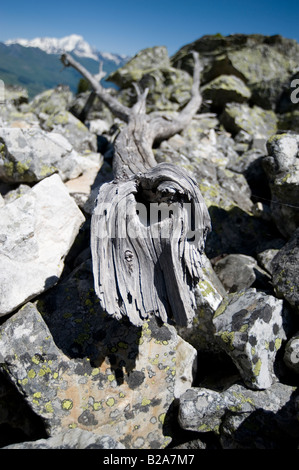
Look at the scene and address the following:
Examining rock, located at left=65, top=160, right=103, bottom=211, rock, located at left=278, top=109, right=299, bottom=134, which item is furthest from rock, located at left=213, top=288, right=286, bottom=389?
rock, located at left=278, top=109, right=299, bottom=134

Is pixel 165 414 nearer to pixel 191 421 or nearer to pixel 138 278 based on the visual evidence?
pixel 191 421

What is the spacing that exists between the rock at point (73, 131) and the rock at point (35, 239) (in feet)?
14.7

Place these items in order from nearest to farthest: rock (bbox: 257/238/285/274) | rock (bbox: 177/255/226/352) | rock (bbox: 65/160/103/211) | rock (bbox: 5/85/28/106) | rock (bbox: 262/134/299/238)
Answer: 1. rock (bbox: 177/255/226/352)
2. rock (bbox: 257/238/285/274)
3. rock (bbox: 262/134/299/238)
4. rock (bbox: 65/160/103/211)
5. rock (bbox: 5/85/28/106)

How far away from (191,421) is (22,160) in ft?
22.8

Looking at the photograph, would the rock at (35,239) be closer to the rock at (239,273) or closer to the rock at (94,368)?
the rock at (94,368)

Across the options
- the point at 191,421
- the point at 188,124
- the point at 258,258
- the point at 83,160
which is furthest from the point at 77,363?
the point at 188,124

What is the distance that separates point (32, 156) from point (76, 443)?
21.3 ft

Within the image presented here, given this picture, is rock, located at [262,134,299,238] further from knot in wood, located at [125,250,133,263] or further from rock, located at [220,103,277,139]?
rock, located at [220,103,277,139]

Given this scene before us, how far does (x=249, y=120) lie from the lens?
14.0 m

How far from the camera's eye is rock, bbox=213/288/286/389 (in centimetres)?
519

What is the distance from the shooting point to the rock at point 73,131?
37.6ft

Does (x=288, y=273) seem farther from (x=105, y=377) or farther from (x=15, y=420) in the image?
(x=15, y=420)

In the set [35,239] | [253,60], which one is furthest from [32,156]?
[253,60]

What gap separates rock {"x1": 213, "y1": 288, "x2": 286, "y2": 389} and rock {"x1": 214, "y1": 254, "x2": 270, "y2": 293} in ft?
2.59
